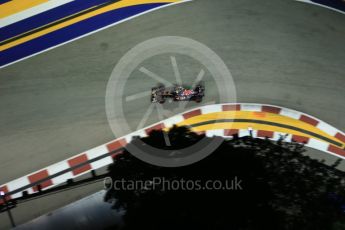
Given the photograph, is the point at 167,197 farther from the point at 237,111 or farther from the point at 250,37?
the point at 250,37

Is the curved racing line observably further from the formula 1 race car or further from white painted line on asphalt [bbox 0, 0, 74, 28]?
white painted line on asphalt [bbox 0, 0, 74, 28]

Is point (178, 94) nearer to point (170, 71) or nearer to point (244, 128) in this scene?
point (170, 71)

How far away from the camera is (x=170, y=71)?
45.8 feet

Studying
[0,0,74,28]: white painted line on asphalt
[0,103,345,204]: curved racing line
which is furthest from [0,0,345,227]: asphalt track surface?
[0,0,74,28]: white painted line on asphalt

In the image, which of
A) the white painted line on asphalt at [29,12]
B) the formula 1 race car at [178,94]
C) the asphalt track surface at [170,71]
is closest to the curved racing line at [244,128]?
the asphalt track surface at [170,71]

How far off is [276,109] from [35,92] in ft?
26.3

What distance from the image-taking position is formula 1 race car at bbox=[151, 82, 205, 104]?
44.3 feet

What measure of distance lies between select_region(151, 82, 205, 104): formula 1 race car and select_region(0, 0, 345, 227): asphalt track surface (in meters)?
0.36

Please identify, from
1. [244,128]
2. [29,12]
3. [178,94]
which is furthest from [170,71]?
[29,12]

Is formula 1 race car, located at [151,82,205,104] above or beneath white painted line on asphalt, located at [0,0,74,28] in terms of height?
beneath

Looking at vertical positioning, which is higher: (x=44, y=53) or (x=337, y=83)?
(x=44, y=53)

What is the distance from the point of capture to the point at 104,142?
13508mm

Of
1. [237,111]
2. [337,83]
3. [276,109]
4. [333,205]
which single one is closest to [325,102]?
[337,83]

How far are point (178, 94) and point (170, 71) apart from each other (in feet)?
3.11
